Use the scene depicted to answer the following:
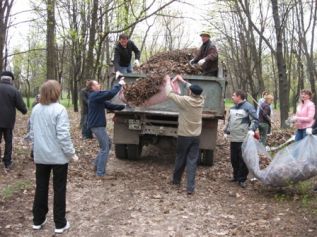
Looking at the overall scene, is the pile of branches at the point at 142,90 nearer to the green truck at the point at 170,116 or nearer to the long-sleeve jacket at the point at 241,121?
the green truck at the point at 170,116

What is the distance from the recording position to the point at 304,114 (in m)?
9.59

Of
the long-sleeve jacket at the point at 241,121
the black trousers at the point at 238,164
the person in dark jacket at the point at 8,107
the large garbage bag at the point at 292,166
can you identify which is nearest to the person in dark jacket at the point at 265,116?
the black trousers at the point at 238,164

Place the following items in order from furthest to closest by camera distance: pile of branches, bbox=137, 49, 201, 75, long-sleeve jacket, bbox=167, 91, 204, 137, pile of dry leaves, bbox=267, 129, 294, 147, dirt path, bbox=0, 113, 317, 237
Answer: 1. pile of dry leaves, bbox=267, 129, 294, 147
2. pile of branches, bbox=137, 49, 201, 75
3. long-sleeve jacket, bbox=167, 91, 204, 137
4. dirt path, bbox=0, 113, 317, 237

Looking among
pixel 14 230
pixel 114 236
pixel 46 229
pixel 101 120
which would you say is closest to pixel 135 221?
pixel 114 236

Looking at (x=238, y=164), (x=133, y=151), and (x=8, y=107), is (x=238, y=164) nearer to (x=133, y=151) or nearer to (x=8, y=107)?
(x=133, y=151)

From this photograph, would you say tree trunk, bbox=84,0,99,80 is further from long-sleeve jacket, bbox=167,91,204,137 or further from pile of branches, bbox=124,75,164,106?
long-sleeve jacket, bbox=167,91,204,137

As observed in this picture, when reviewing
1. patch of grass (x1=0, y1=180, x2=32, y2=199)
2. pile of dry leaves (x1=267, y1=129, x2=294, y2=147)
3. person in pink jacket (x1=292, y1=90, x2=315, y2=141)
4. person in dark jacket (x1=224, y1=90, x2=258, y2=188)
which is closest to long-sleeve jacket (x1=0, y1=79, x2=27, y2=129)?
patch of grass (x1=0, y1=180, x2=32, y2=199)

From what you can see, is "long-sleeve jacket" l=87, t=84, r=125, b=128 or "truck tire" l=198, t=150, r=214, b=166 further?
"truck tire" l=198, t=150, r=214, b=166

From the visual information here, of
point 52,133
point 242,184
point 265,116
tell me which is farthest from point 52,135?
point 265,116

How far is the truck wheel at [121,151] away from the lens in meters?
10.0

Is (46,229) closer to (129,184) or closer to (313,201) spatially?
(129,184)

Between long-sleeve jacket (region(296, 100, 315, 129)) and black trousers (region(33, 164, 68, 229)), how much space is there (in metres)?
5.69

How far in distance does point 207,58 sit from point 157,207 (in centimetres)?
423

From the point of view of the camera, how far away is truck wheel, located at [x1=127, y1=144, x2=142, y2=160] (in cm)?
991
